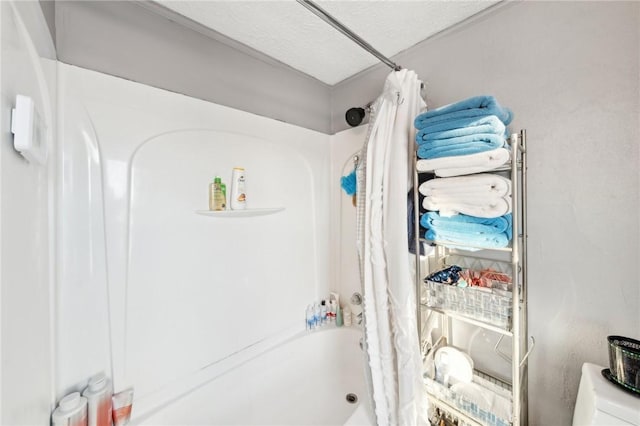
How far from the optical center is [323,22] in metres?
1.25

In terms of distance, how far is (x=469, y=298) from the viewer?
1.00m

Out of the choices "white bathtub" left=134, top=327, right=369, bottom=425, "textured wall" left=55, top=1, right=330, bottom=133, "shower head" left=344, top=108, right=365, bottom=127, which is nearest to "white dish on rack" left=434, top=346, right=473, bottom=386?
"white bathtub" left=134, top=327, right=369, bottom=425

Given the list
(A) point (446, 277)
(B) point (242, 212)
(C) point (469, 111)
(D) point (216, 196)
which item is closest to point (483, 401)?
(A) point (446, 277)

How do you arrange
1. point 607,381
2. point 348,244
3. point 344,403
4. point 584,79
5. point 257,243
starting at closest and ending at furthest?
point 607,381
point 584,79
point 257,243
point 344,403
point 348,244

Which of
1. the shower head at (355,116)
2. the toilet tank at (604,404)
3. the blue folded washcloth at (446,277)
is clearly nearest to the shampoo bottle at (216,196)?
the shower head at (355,116)

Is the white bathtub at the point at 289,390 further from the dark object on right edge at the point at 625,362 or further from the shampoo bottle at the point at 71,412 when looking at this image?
the dark object on right edge at the point at 625,362

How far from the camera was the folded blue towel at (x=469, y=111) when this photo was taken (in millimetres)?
873

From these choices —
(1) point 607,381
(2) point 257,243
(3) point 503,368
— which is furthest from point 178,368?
(1) point 607,381

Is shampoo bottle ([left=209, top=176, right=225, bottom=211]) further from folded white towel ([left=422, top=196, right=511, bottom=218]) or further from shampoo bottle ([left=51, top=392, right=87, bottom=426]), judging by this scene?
folded white towel ([left=422, top=196, right=511, bottom=218])

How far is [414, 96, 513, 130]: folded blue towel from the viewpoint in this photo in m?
0.87

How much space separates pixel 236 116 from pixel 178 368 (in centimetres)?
140

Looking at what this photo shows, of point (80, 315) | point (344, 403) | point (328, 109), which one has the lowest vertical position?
point (344, 403)

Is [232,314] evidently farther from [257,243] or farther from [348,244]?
[348,244]

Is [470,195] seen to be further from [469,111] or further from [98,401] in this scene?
[98,401]
